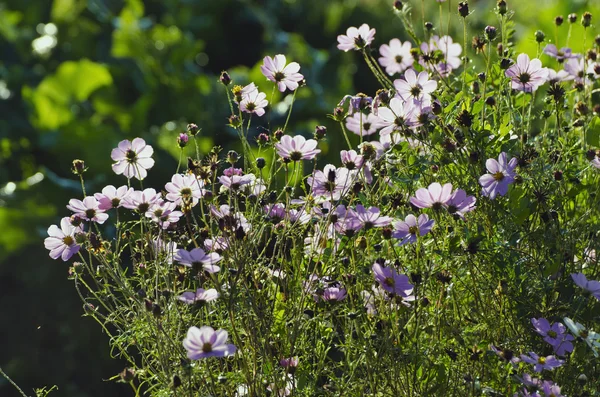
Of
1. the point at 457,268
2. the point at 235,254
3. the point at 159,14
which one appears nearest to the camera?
the point at 235,254

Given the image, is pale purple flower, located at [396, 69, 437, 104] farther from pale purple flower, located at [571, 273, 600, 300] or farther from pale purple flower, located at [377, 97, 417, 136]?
pale purple flower, located at [571, 273, 600, 300]

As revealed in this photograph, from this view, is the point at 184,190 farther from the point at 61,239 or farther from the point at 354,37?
the point at 354,37

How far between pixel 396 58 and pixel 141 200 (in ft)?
2.45

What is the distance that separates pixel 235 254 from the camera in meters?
1.29

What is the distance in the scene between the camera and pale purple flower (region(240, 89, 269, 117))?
4.76 ft

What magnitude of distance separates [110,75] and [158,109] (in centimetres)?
30

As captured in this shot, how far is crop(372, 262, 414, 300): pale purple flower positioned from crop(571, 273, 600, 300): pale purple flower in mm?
232

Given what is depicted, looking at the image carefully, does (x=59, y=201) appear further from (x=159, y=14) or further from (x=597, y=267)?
(x=159, y=14)

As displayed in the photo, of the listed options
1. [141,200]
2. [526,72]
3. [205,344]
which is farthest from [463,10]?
[205,344]

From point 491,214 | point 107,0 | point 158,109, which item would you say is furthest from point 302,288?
point 107,0

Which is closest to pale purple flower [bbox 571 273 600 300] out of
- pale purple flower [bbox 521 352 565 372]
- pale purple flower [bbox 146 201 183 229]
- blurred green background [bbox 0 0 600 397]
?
pale purple flower [bbox 521 352 565 372]

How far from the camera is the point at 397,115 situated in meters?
1.39

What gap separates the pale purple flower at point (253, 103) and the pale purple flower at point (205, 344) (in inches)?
18.0

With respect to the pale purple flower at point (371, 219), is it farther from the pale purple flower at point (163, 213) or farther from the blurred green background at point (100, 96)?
the blurred green background at point (100, 96)
